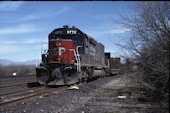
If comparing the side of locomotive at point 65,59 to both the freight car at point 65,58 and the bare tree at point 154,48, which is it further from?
the bare tree at point 154,48

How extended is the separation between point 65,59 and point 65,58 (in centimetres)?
8

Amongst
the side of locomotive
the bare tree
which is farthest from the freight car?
the bare tree

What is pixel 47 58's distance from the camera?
64.9 feet

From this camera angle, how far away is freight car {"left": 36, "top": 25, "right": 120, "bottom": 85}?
18469 mm

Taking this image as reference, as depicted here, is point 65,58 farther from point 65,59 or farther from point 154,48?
point 154,48

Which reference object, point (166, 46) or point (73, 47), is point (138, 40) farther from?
point (73, 47)

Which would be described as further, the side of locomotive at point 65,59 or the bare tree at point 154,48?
the side of locomotive at point 65,59

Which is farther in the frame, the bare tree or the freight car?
the freight car

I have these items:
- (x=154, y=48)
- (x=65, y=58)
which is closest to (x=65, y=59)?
(x=65, y=58)

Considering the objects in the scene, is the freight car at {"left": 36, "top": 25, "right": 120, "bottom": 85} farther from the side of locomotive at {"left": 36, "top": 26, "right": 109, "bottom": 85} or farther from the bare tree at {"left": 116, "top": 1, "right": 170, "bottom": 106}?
the bare tree at {"left": 116, "top": 1, "right": 170, "bottom": 106}

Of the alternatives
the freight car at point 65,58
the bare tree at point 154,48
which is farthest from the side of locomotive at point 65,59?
the bare tree at point 154,48

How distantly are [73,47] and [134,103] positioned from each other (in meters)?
8.92

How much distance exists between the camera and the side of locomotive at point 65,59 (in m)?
18.5

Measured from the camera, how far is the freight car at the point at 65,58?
18469 millimetres
